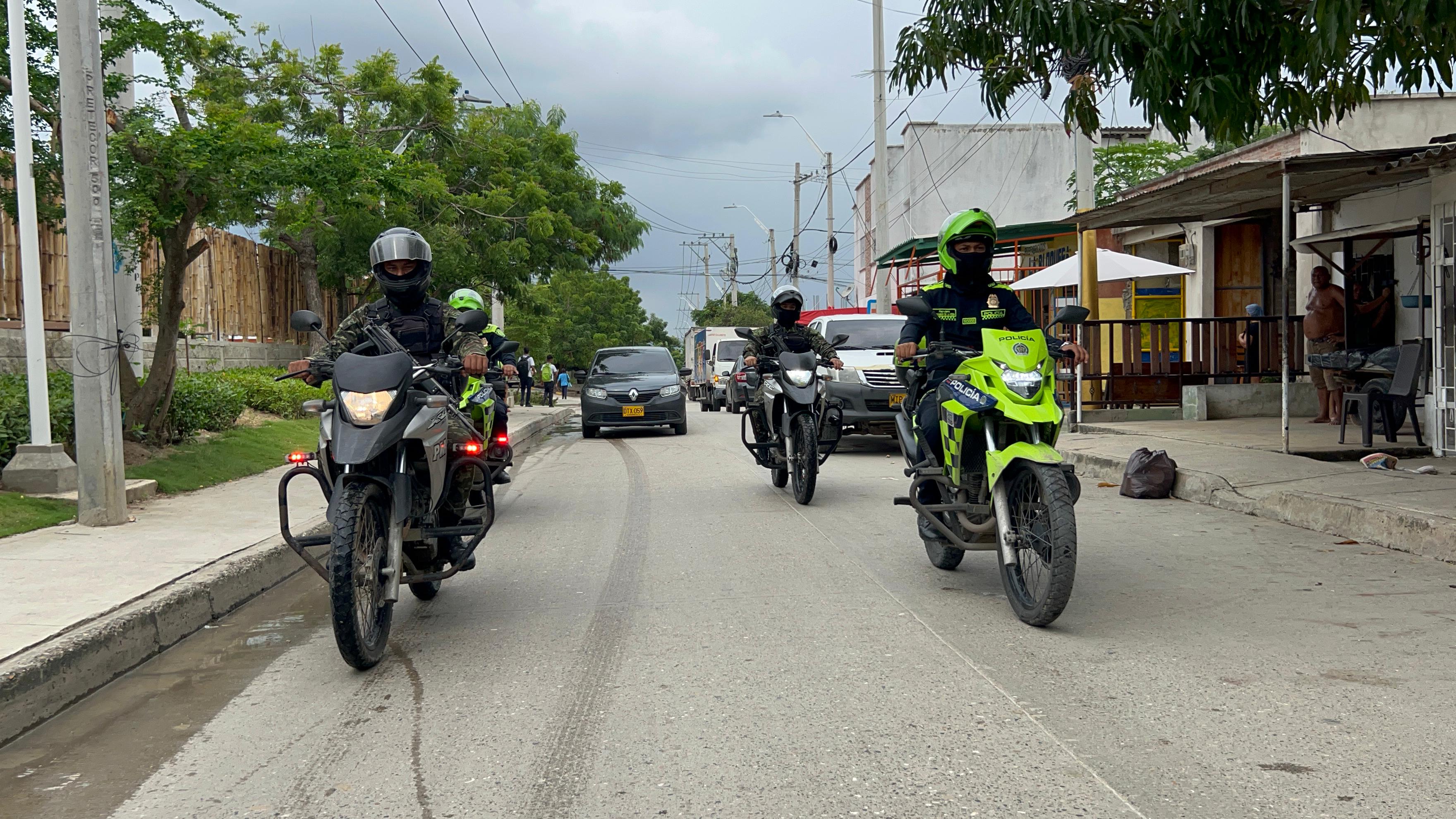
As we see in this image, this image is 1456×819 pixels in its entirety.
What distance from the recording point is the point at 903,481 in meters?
12.0

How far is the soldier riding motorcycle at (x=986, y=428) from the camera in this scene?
17.7 ft

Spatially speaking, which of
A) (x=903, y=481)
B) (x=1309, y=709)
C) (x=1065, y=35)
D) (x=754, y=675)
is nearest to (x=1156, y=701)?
(x=1309, y=709)

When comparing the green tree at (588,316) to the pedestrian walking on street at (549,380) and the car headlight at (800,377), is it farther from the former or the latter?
the car headlight at (800,377)

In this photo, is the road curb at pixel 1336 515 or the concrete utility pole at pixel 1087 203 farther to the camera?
the concrete utility pole at pixel 1087 203

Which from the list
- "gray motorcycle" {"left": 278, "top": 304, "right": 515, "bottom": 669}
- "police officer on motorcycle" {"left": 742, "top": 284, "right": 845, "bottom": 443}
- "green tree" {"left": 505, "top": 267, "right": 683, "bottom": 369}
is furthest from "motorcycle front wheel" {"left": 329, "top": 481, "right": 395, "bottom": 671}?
"green tree" {"left": 505, "top": 267, "right": 683, "bottom": 369}

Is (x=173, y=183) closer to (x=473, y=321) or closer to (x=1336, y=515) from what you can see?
(x=473, y=321)

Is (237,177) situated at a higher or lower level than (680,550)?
higher

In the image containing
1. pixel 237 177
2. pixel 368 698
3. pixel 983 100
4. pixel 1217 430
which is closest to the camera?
pixel 368 698

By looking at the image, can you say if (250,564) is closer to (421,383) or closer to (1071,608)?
(421,383)

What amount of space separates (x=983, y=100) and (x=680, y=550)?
4068 millimetres

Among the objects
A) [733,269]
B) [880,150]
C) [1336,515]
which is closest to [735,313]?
[733,269]

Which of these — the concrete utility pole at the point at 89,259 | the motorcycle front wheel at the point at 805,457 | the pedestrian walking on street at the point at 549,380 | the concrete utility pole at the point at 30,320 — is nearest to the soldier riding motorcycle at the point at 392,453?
the concrete utility pole at the point at 89,259

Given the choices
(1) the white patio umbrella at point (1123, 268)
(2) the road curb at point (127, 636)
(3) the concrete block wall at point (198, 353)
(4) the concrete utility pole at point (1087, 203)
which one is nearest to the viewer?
(2) the road curb at point (127, 636)

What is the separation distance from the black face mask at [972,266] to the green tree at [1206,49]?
1.76m
